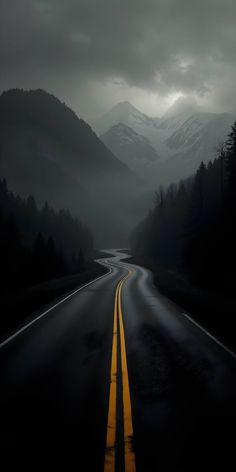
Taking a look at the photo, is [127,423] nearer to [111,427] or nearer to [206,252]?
[111,427]

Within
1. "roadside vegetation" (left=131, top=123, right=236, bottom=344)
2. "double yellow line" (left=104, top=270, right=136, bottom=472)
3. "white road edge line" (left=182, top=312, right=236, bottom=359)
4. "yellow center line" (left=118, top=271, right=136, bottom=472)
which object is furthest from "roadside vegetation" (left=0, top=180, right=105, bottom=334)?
"roadside vegetation" (left=131, top=123, right=236, bottom=344)

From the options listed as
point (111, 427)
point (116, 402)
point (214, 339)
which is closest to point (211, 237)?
point (214, 339)

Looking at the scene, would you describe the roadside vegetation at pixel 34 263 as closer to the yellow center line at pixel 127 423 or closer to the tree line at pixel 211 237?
the yellow center line at pixel 127 423

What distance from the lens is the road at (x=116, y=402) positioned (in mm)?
4332

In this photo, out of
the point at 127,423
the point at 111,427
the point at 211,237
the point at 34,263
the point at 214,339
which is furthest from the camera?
the point at 34,263

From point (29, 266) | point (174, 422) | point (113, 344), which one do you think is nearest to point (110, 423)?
point (174, 422)

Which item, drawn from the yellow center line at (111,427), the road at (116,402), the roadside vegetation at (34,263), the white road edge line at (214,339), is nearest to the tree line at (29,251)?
the roadside vegetation at (34,263)

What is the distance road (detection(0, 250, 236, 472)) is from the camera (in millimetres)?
4332

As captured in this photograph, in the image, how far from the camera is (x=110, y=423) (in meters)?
5.12

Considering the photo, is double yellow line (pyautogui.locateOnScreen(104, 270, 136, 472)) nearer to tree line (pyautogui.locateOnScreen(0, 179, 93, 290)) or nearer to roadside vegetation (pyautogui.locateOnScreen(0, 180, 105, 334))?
roadside vegetation (pyautogui.locateOnScreen(0, 180, 105, 334))

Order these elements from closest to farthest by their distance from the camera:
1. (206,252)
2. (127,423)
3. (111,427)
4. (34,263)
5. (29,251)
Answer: (111,427)
(127,423)
(206,252)
(34,263)
(29,251)

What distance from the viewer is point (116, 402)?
5.87 metres

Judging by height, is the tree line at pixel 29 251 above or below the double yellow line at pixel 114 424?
above

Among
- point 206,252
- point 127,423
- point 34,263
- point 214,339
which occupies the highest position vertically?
point 206,252
